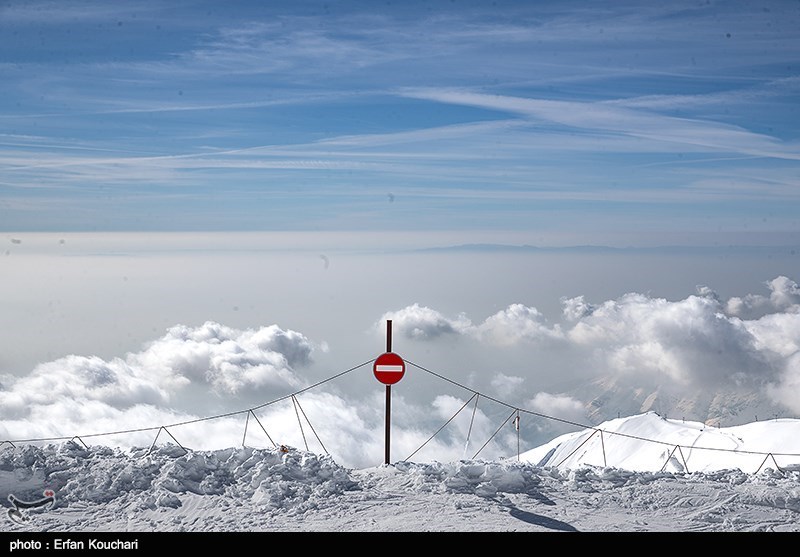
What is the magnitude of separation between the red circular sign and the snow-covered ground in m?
1.82

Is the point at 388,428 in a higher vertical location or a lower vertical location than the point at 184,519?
higher

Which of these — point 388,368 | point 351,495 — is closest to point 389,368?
point 388,368

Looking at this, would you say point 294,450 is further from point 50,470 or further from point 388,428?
point 50,470

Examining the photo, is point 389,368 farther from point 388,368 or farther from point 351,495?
point 351,495

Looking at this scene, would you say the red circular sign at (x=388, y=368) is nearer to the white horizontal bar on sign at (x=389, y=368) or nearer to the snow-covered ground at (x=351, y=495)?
the white horizontal bar on sign at (x=389, y=368)

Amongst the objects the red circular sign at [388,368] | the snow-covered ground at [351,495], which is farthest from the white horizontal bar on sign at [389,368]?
the snow-covered ground at [351,495]

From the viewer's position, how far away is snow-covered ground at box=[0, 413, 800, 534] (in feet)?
44.1

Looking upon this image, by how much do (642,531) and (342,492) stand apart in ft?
18.2

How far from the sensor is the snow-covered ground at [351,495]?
13.4 metres

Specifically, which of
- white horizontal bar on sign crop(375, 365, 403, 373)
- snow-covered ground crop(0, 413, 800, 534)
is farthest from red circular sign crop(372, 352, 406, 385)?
snow-covered ground crop(0, 413, 800, 534)
